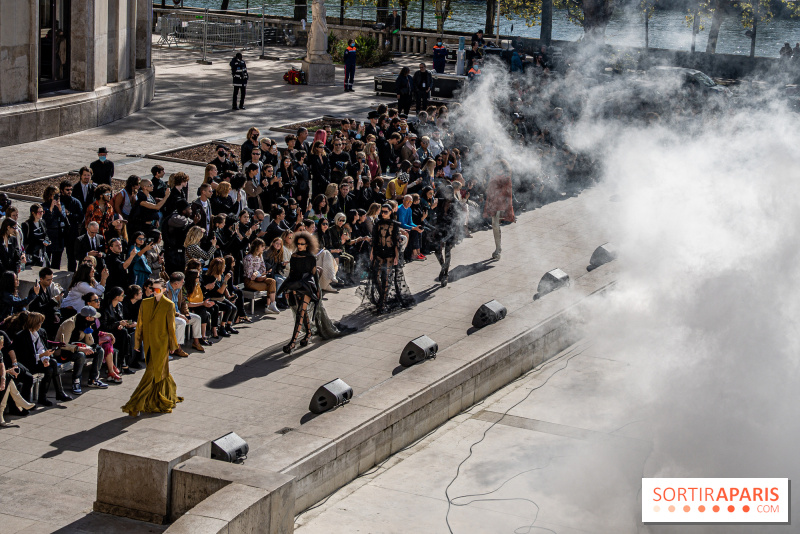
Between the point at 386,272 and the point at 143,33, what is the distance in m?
17.7

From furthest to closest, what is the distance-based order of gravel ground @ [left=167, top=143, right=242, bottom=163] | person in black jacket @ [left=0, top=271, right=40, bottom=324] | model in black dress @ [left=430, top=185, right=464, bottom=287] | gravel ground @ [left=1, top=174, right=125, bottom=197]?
gravel ground @ [left=167, top=143, right=242, bottom=163]
gravel ground @ [left=1, top=174, right=125, bottom=197]
model in black dress @ [left=430, top=185, right=464, bottom=287]
person in black jacket @ [left=0, top=271, right=40, bottom=324]

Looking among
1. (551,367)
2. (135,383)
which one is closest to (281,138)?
(551,367)

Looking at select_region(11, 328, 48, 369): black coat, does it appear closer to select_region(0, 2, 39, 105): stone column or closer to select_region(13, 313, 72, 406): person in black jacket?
select_region(13, 313, 72, 406): person in black jacket

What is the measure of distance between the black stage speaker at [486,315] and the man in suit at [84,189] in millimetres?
5642

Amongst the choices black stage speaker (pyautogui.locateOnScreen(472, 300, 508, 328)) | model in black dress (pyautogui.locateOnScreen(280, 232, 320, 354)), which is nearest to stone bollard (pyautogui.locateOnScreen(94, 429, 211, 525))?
model in black dress (pyautogui.locateOnScreen(280, 232, 320, 354))

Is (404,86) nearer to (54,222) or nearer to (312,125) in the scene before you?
(312,125)

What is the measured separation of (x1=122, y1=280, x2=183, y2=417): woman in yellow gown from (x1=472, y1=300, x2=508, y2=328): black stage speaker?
15.6ft

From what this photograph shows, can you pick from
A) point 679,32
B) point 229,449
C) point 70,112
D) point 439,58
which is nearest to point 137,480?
point 229,449

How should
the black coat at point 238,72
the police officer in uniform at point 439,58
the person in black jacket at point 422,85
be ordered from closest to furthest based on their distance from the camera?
the black coat at point 238,72 → the person in black jacket at point 422,85 → the police officer in uniform at point 439,58

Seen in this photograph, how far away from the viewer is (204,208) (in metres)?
15.2

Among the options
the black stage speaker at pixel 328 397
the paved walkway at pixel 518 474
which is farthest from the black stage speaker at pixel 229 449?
the black stage speaker at pixel 328 397

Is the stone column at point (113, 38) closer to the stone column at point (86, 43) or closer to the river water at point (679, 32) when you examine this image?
the stone column at point (86, 43)

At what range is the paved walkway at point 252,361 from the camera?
9625mm

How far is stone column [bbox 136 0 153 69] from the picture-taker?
99.3 feet
